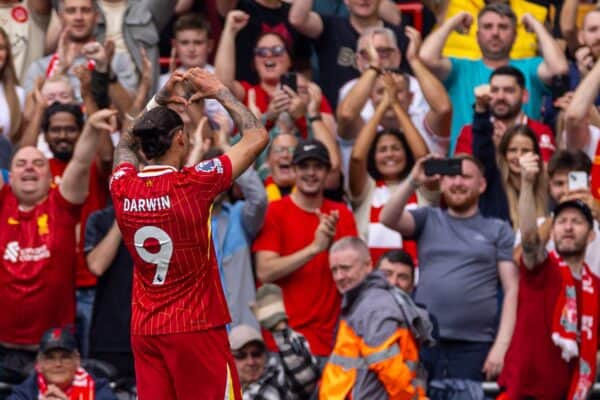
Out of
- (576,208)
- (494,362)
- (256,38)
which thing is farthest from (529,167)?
(256,38)

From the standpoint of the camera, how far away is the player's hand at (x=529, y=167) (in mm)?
10867

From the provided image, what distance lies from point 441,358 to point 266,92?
3.18 m

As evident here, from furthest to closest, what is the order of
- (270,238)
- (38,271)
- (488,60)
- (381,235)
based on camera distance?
(488,60), (381,235), (270,238), (38,271)

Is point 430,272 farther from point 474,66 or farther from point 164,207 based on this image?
point 164,207

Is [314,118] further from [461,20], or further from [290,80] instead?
[461,20]

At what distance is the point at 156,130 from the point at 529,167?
3.12 m

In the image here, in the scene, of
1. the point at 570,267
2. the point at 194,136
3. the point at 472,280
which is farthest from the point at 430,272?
the point at 194,136

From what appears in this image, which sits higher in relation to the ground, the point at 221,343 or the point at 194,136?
the point at 194,136

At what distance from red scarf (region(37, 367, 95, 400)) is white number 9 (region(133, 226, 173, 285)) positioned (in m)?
2.47

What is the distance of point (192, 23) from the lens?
44.4 ft

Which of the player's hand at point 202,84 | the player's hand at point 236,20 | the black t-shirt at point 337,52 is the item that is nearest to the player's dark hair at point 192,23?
the player's hand at point 236,20

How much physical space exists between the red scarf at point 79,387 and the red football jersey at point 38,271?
67cm

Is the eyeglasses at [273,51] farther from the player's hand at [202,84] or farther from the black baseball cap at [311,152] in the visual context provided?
the player's hand at [202,84]

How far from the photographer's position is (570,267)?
36.3ft
